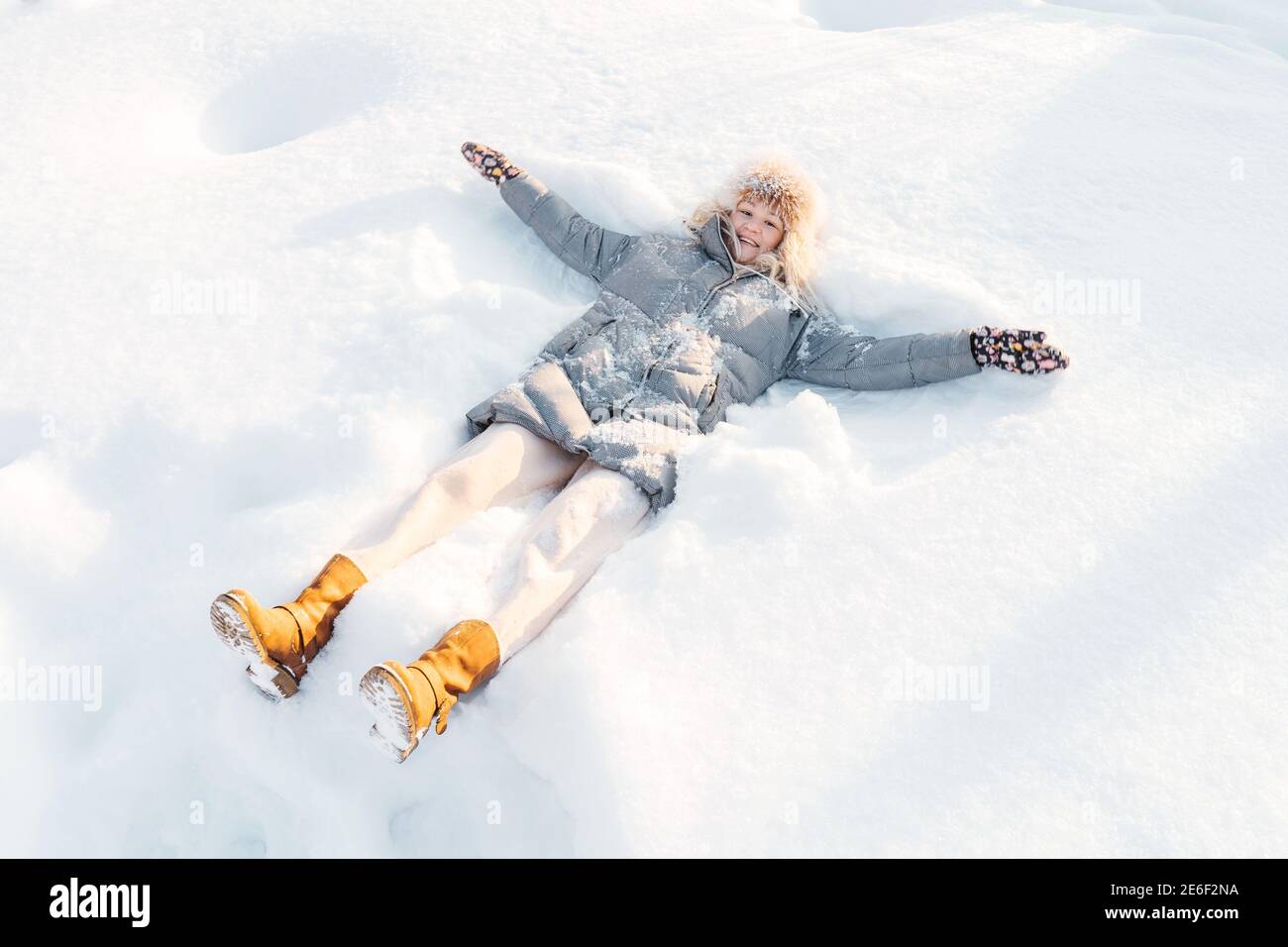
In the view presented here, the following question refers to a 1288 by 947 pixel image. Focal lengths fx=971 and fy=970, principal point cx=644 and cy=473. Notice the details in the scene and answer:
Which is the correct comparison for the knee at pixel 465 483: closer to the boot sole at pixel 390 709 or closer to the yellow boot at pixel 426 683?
the yellow boot at pixel 426 683

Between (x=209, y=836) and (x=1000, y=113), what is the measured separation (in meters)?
3.36

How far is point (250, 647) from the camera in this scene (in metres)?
1.94

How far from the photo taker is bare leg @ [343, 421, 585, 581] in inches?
87.4

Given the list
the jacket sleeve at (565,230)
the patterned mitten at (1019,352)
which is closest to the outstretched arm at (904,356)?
the patterned mitten at (1019,352)

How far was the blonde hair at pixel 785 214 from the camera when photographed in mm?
2959

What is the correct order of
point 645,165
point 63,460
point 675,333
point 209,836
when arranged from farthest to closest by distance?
point 645,165 < point 675,333 < point 63,460 < point 209,836

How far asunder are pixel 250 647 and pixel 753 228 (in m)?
1.88

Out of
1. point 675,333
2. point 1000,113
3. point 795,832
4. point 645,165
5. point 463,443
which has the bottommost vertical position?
point 795,832

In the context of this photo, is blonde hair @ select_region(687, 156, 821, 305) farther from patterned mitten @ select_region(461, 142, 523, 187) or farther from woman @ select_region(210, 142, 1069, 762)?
patterned mitten @ select_region(461, 142, 523, 187)

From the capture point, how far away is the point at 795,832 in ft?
6.10

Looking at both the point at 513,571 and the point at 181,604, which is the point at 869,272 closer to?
the point at 513,571

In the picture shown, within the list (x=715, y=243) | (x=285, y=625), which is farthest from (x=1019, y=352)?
(x=285, y=625)

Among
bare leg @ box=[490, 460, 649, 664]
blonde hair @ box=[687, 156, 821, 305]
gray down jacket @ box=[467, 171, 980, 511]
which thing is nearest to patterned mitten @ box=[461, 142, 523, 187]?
gray down jacket @ box=[467, 171, 980, 511]
